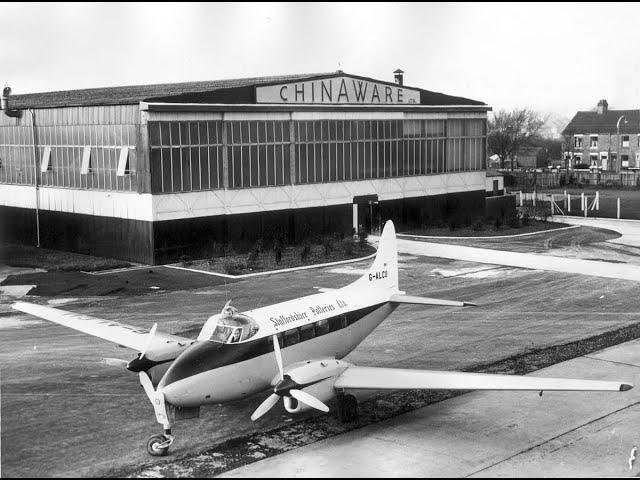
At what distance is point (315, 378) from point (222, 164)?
3317 centimetres

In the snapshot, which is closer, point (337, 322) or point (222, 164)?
point (337, 322)

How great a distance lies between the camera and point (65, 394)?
2369cm

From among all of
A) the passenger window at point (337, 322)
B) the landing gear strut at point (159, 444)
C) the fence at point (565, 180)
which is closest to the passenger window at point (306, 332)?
the passenger window at point (337, 322)

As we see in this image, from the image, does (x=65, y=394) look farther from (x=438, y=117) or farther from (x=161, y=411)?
(x=438, y=117)

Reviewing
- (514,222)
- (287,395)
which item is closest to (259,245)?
(514,222)

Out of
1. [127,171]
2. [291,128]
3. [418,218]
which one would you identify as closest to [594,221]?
[418,218]

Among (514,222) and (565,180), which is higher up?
(565,180)

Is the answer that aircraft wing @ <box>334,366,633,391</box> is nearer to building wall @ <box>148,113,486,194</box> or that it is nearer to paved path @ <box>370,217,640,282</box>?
paved path @ <box>370,217,640,282</box>

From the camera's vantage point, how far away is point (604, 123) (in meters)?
135

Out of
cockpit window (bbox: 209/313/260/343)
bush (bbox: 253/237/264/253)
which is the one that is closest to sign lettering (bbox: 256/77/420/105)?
bush (bbox: 253/237/264/253)

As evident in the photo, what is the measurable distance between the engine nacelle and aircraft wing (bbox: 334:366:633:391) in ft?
0.65

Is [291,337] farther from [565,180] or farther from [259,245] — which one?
[565,180]

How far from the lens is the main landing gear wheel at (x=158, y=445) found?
61.9 ft

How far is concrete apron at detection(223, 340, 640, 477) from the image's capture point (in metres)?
18.1
